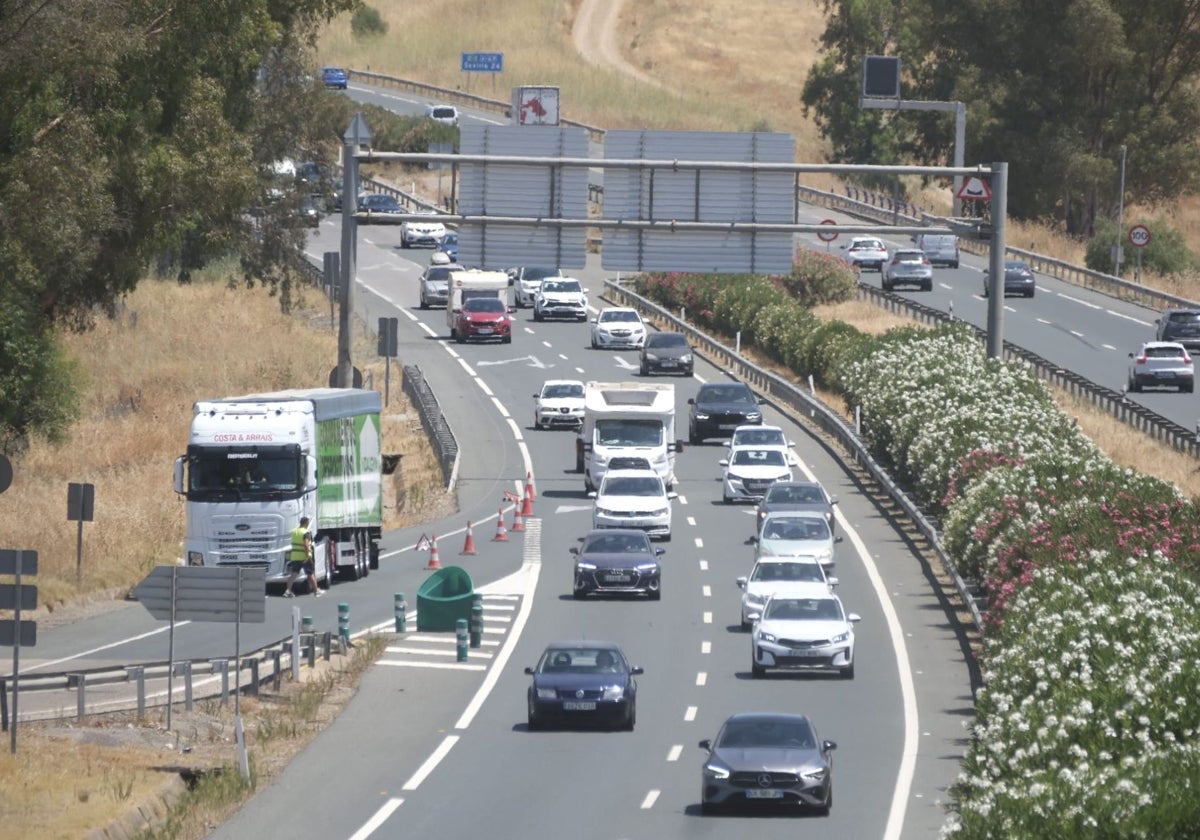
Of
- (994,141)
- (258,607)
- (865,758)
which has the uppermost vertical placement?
(994,141)

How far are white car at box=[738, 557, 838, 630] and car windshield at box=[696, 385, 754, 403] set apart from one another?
21026 millimetres

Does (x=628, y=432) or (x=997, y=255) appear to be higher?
(x=997, y=255)

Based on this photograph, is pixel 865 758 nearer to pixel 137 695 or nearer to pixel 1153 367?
pixel 137 695

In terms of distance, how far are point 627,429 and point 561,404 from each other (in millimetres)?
9249

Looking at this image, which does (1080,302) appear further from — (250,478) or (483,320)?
(250,478)

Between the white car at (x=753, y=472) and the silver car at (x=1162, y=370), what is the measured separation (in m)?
17.7

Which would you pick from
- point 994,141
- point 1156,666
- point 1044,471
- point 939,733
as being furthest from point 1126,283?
point 1156,666

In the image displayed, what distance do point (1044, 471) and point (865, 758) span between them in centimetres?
1018

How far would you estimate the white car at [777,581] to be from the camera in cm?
3306

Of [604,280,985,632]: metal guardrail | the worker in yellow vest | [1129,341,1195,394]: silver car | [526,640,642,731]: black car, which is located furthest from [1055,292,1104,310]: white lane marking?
[526,640,642,731]: black car

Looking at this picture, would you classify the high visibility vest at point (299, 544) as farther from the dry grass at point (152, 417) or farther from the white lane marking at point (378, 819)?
the white lane marking at point (378, 819)

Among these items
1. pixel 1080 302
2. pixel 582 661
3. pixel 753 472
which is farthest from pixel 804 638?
pixel 1080 302

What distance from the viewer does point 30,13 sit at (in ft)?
92.1

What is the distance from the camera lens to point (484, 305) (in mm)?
71375
